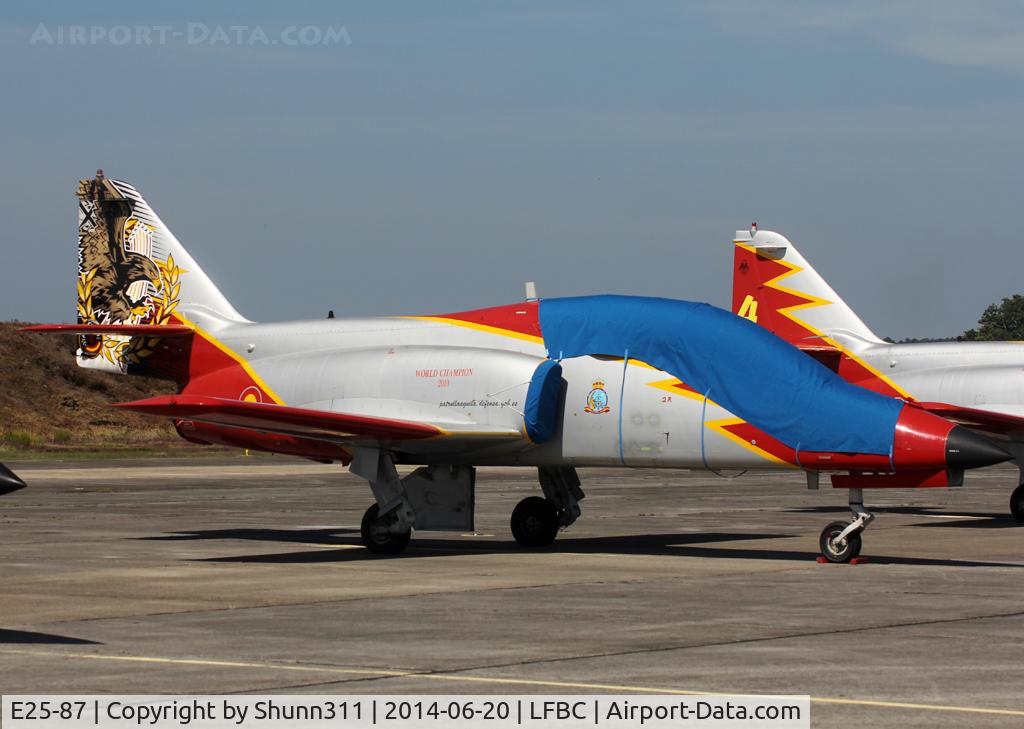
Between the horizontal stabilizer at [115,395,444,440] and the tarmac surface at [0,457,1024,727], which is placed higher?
the horizontal stabilizer at [115,395,444,440]

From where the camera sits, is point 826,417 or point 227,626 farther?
point 826,417

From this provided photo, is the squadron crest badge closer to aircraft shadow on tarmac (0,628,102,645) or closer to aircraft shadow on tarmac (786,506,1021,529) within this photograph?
aircraft shadow on tarmac (0,628,102,645)

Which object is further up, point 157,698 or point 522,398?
point 522,398

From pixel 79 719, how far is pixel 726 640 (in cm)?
555

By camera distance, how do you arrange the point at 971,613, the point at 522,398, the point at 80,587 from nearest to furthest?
the point at 971,613 < the point at 80,587 < the point at 522,398

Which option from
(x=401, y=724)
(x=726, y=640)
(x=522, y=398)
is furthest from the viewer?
(x=522, y=398)

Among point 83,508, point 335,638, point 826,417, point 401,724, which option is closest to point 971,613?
point 826,417

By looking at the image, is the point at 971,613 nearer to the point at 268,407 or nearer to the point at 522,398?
the point at 522,398

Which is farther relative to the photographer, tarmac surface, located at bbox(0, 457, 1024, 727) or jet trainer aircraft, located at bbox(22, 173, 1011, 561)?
jet trainer aircraft, located at bbox(22, 173, 1011, 561)

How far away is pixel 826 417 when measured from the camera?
741 inches

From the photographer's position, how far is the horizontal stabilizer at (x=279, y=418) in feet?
63.7

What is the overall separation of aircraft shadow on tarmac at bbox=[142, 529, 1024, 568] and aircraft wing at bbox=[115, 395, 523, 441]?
1663mm

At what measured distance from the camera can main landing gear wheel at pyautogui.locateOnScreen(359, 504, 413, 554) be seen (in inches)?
832

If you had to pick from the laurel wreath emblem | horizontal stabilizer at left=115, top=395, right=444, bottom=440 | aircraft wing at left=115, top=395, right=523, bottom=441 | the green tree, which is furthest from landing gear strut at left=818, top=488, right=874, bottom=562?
the green tree
